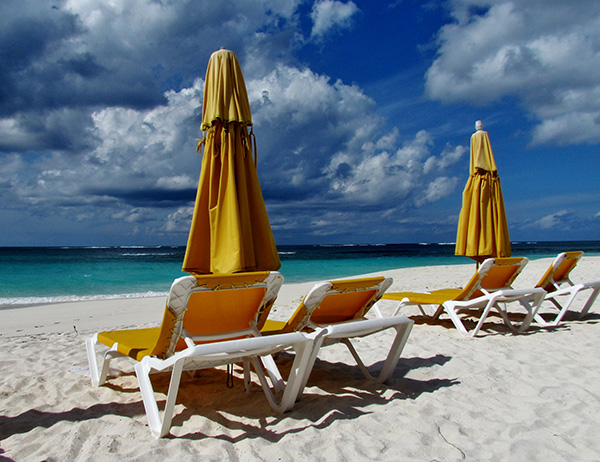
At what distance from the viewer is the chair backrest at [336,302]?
2.81 m

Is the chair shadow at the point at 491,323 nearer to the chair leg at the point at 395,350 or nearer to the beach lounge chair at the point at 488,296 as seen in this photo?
the beach lounge chair at the point at 488,296

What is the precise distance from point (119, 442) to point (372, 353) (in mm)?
2467

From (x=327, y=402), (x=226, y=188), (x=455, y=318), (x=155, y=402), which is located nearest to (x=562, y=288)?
(x=455, y=318)

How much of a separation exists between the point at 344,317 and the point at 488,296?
2125 mm

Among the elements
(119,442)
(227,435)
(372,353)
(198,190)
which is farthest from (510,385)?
(198,190)

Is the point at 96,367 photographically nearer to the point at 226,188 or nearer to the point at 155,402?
the point at 155,402

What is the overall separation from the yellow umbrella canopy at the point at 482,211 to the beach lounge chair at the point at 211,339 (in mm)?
4713

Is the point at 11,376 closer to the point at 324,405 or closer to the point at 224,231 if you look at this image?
the point at 224,231

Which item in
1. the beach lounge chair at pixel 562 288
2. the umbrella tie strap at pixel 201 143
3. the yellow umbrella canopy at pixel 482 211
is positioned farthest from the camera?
the yellow umbrella canopy at pixel 482 211

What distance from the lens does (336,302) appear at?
304 centimetres

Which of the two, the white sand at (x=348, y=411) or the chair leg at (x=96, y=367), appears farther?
the chair leg at (x=96, y=367)

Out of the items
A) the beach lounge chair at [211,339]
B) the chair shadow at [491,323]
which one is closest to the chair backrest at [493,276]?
the chair shadow at [491,323]

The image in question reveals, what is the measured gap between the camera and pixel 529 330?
16.2 feet

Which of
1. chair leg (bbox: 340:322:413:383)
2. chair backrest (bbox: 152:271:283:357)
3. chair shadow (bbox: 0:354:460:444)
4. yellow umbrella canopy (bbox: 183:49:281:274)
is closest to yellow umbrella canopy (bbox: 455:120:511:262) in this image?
chair shadow (bbox: 0:354:460:444)
